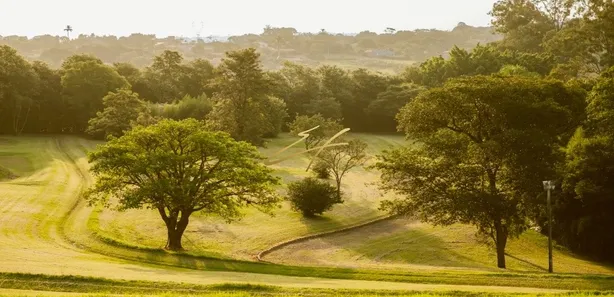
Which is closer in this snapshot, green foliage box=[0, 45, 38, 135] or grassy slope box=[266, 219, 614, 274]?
grassy slope box=[266, 219, 614, 274]

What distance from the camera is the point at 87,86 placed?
100750 millimetres

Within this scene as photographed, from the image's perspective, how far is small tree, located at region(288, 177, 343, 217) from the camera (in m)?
53.0

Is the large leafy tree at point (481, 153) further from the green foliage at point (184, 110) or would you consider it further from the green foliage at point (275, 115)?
the green foliage at point (184, 110)

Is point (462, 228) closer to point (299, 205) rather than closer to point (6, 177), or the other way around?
point (299, 205)

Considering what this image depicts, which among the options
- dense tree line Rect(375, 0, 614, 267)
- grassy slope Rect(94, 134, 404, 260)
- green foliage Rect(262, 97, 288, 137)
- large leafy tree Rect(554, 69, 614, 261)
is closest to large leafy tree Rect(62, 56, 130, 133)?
green foliage Rect(262, 97, 288, 137)

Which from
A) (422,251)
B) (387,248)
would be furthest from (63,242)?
(422,251)

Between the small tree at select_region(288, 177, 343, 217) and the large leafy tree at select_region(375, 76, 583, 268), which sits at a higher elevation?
the large leafy tree at select_region(375, 76, 583, 268)

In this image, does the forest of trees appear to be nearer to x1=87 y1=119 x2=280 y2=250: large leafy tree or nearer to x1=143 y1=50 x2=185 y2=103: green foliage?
x1=143 y1=50 x2=185 y2=103: green foliage

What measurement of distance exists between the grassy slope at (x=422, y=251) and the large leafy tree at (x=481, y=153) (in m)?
3.42

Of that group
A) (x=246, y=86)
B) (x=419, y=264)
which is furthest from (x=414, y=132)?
(x=246, y=86)

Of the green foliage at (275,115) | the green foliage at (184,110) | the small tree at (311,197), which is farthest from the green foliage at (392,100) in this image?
the small tree at (311,197)

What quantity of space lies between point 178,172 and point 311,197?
45.6 feet

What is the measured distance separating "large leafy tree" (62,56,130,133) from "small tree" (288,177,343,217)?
183 ft

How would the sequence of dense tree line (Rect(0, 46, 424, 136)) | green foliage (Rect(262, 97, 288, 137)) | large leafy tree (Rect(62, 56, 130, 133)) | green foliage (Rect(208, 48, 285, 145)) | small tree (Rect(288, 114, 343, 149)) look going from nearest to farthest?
small tree (Rect(288, 114, 343, 149))
green foliage (Rect(208, 48, 285, 145))
dense tree line (Rect(0, 46, 424, 136))
green foliage (Rect(262, 97, 288, 137))
large leafy tree (Rect(62, 56, 130, 133))
